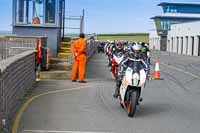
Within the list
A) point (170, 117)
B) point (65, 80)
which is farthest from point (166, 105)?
point (65, 80)

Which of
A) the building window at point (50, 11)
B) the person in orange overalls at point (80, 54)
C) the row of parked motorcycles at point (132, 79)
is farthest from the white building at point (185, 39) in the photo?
the row of parked motorcycles at point (132, 79)

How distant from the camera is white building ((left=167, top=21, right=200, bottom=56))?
2980 inches

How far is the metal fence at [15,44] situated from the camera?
61.0ft

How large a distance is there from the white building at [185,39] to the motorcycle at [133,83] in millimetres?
63862

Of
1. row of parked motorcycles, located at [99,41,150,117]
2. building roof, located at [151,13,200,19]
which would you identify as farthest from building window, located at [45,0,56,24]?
building roof, located at [151,13,200,19]

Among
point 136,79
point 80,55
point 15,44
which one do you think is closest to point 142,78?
point 136,79

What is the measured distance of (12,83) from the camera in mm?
9805

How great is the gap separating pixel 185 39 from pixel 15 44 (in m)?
68.2

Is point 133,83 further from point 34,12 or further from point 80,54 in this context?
point 34,12

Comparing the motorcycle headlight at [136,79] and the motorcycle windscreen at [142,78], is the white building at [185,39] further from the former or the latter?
the motorcycle headlight at [136,79]

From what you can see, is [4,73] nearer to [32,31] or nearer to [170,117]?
[170,117]

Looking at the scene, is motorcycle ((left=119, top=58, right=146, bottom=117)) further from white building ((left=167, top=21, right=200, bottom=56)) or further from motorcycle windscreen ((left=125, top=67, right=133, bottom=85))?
white building ((left=167, top=21, right=200, bottom=56))

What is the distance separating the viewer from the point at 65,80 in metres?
18.0

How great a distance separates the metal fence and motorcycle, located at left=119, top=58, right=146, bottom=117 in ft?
29.1
